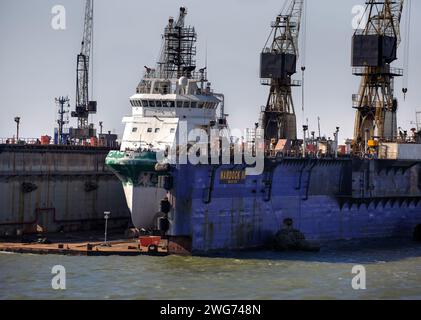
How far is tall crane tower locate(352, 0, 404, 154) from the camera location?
8650cm

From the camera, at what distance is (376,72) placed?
288ft

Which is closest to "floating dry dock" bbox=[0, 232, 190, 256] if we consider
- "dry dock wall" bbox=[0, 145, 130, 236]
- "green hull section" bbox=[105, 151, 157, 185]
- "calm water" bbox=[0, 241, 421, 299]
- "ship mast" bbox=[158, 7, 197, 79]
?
"calm water" bbox=[0, 241, 421, 299]

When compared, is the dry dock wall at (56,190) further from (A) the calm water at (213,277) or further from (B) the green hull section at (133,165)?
(A) the calm water at (213,277)

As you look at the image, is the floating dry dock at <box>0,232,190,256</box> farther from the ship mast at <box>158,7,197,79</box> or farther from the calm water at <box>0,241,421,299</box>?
the ship mast at <box>158,7,197,79</box>

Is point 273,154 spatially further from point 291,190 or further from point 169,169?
point 169,169

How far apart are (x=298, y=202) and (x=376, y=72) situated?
71.6ft

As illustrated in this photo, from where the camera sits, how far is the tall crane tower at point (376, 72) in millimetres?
86500

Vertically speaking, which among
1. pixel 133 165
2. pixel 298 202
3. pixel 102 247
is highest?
pixel 133 165

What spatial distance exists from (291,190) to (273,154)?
2.90 metres

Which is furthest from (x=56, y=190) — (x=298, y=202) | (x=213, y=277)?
(x=213, y=277)

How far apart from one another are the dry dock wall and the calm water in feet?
32.2

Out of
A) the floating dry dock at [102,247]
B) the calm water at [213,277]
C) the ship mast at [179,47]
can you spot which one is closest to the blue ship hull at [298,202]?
the floating dry dock at [102,247]

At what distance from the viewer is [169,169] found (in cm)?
6256

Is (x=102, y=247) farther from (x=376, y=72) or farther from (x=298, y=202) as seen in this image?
(x=376, y=72)
